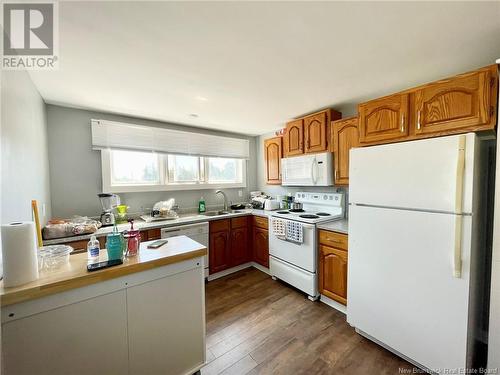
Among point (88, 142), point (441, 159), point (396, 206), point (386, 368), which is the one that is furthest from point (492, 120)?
point (88, 142)

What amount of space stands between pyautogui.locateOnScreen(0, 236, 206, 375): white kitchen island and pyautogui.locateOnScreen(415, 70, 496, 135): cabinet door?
6.27 ft

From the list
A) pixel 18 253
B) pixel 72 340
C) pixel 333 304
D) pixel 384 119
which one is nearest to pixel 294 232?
pixel 333 304

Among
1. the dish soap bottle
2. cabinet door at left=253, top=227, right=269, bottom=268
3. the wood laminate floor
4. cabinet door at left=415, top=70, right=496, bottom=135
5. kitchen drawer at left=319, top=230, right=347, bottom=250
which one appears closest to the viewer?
cabinet door at left=415, top=70, right=496, bottom=135

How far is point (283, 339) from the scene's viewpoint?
1.73 m

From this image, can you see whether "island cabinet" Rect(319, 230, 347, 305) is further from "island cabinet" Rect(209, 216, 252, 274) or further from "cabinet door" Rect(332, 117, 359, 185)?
"island cabinet" Rect(209, 216, 252, 274)

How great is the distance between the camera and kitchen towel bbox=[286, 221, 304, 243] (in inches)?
90.7

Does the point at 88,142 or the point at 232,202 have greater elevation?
the point at 88,142

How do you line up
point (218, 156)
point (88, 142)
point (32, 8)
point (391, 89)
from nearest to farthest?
point (32, 8), point (391, 89), point (88, 142), point (218, 156)

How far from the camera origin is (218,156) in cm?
346

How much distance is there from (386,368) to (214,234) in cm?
213

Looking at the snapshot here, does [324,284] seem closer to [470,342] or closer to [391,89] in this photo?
[470,342]

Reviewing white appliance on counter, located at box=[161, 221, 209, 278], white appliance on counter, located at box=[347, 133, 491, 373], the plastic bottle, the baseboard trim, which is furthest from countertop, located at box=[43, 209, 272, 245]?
white appliance on counter, located at box=[347, 133, 491, 373]

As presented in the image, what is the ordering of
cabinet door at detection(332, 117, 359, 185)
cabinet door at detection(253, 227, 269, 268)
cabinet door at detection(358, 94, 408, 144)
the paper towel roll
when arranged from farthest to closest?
1. cabinet door at detection(253, 227, 269, 268)
2. cabinet door at detection(332, 117, 359, 185)
3. cabinet door at detection(358, 94, 408, 144)
4. the paper towel roll

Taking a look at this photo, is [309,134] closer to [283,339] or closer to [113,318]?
[283,339]
